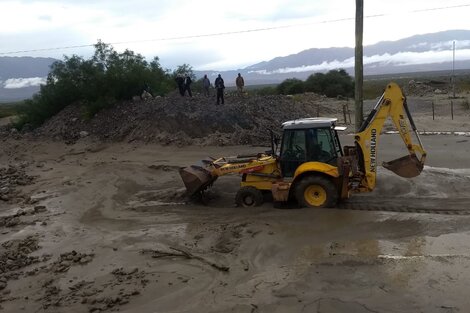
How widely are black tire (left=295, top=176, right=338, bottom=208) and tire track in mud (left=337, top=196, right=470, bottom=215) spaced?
487 mm

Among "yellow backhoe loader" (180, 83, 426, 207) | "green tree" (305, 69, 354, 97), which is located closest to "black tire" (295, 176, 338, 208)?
"yellow backhoe loader" (180, 83, 426, 207)

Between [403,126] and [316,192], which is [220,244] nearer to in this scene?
[316,192]

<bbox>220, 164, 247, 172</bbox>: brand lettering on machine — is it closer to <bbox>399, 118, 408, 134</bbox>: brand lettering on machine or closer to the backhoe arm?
the backhoe arm

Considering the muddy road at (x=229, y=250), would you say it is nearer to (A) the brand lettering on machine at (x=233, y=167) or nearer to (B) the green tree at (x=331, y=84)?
(A) the brand lettering on machine at (x=233, y=167)

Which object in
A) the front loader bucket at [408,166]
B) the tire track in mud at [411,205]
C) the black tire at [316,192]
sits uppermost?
the front loader bucket at [408,166]

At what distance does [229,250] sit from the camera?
32.3 feet

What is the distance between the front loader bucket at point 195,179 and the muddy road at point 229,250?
520mm

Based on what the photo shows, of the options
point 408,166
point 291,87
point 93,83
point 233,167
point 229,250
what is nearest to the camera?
point 229,250

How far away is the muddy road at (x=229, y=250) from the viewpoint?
759cm

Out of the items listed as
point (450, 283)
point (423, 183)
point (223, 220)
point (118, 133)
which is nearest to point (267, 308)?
point (450, 283)

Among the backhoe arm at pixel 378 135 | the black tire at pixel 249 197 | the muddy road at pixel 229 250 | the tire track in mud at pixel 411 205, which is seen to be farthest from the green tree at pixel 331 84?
the black tire at pixel 249 197

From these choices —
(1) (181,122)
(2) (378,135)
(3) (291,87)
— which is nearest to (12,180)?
(1) (181,122)

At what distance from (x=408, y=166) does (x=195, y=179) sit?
5.14 m

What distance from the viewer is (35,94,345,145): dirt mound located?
907 inches
